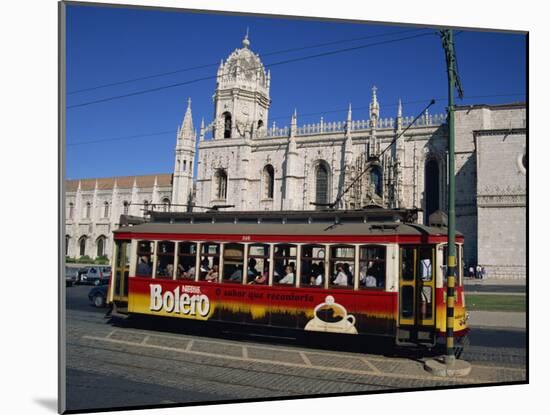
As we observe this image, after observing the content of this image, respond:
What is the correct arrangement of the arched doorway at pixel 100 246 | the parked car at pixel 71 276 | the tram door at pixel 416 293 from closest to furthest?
the parked car at pixel 71 276, the tram door at pixel 416 293, the arched doorway at pixel 100 246

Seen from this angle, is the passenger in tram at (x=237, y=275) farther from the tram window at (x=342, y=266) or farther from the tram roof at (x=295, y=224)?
the tram window at (x=342, y=266)

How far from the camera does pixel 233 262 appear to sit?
26.2ft

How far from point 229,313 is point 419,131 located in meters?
21.8

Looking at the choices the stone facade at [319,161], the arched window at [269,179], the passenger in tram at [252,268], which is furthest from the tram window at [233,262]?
the arched window at [269,179]

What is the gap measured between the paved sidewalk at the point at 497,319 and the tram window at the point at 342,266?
142 inches

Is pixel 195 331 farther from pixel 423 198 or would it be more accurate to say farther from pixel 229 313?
pixel 423 198

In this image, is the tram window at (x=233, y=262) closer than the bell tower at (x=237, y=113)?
Yes

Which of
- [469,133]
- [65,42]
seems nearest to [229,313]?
[65,42]

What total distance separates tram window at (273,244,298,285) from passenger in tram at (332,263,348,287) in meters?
0.70

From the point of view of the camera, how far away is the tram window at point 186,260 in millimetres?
8273

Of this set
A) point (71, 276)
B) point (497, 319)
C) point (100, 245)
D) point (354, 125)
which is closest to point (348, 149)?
point (354, 125)

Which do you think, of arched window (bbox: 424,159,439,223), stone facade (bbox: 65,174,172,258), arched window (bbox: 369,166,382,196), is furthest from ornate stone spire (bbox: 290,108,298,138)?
stone facade (bbox: 65,174,172,258)

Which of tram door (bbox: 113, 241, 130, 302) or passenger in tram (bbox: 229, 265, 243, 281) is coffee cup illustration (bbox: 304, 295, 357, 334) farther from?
tram door (bbox: 113, 241, 130, 302)

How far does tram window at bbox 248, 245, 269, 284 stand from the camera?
25.6ft
